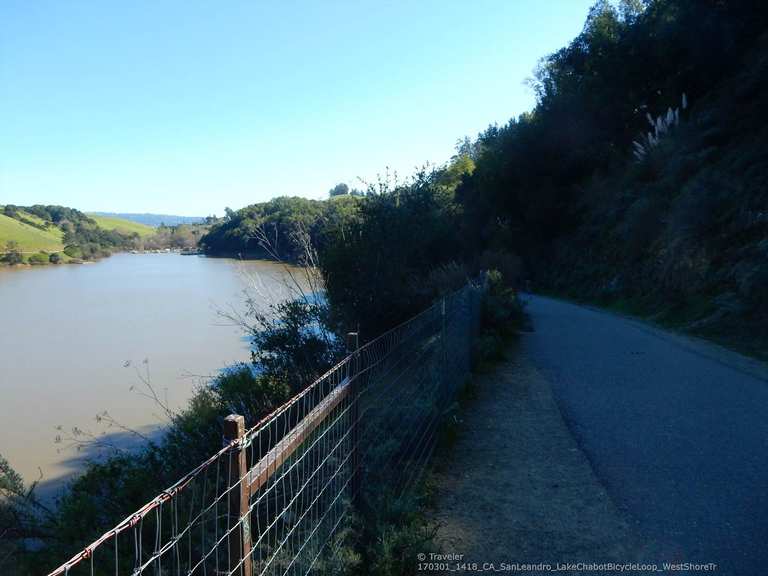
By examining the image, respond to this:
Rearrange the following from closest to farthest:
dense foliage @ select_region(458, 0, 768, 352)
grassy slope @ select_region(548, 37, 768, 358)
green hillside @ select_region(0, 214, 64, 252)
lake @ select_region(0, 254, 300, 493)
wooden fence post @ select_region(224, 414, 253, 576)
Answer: wooden fence post @ select_region(224, 414, 253, 576) < grassy slope @ select_region(548, 37, 768, 358) < lake @ select_region(0, 254, 300, 493) < dense foliage @ select_region(458, 0, 768, 352) < green hillside @ select_region(0, 214, 64, 252)

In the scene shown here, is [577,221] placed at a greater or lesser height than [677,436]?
greater

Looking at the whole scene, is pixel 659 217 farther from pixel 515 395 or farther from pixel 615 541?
pixel 615 541

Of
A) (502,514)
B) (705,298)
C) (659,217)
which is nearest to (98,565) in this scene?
(502,514)

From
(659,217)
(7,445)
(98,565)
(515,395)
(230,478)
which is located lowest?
(7,445)

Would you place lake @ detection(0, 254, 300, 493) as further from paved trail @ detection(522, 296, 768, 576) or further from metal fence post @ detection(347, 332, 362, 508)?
metal fence post @ detection(347, 332, 362, 508)

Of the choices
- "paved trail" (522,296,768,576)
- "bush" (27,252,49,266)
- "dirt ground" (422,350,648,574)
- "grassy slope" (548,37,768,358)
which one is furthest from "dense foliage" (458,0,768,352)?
"bush" (27,252,49,266)

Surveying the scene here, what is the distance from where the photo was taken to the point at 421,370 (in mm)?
5805

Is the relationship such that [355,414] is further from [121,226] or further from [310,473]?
[121,226]

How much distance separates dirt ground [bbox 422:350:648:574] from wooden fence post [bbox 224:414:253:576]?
67.7 inches

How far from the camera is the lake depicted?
12.9 meters

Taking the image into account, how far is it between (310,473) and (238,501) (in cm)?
143

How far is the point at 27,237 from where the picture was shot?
66812mm

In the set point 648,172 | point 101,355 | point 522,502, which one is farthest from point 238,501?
point 648,172

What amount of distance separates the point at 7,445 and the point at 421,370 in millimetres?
12994
